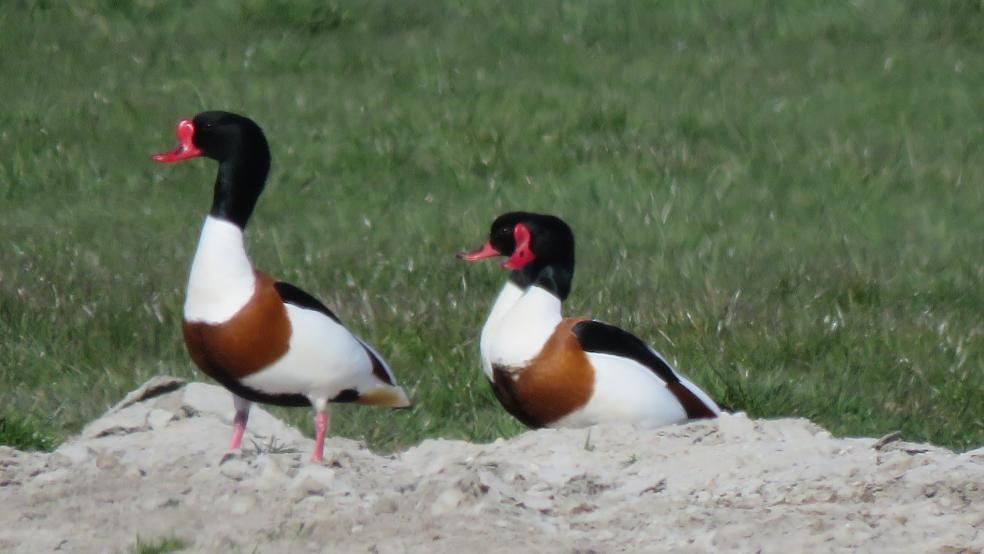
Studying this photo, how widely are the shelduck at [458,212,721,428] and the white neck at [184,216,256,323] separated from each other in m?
0.97

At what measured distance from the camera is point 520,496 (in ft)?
17.5

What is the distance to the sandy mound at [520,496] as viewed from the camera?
4.88m

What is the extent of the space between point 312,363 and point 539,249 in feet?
3.63

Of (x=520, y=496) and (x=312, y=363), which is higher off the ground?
(x=312, y=363)

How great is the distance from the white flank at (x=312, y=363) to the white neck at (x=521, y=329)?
542 millimetres

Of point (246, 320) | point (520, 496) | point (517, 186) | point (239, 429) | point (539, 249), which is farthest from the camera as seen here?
point (517, 186)

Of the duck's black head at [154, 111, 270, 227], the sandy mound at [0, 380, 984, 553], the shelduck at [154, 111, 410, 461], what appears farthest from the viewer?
the duck's black head at [154, 111, 270, 227]

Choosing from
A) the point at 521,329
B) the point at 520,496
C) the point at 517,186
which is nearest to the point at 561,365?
the point at 521,329

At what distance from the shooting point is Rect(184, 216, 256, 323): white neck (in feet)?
18.9

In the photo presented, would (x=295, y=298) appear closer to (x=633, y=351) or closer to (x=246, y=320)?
(x=246, y=320)

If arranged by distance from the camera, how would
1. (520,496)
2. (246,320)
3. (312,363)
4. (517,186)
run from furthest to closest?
1. (517,186)
2. (312,363)
3. (246,320)
4. (520,496)

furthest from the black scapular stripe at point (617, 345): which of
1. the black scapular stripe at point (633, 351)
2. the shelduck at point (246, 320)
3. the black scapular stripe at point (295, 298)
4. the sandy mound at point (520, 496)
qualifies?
the black scapular stripe at point (295, 298)

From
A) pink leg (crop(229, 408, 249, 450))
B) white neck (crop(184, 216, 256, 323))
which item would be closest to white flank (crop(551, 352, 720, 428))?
pink leg (crop(229, 408, 249, 450))

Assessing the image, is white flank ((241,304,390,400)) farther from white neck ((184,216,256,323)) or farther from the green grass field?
the green grass field
